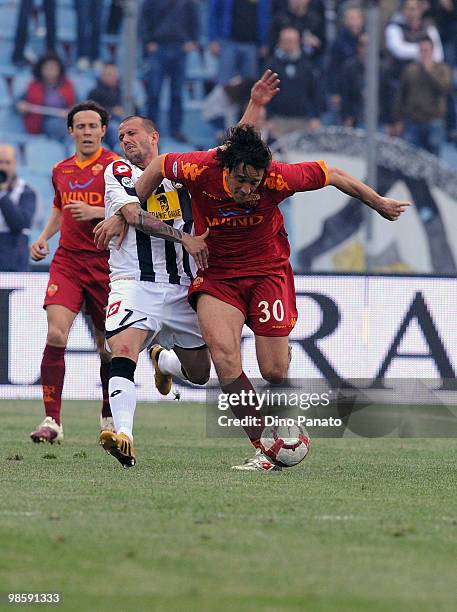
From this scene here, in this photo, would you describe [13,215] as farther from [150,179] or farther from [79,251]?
[150,179]

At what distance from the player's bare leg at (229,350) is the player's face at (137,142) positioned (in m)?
1.10

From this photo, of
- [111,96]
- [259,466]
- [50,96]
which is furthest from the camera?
[50,96]

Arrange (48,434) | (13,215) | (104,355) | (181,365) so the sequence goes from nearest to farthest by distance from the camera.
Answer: (181,365) < (48,434) < (104,355) < (13,215)

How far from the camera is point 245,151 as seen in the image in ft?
25.6

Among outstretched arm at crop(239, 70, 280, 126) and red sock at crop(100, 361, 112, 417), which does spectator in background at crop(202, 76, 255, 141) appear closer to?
red sock at crop(100, 361, 112, 417)

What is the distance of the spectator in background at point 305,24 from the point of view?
77.3 ft

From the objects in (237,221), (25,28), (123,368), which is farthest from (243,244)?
(25,28)

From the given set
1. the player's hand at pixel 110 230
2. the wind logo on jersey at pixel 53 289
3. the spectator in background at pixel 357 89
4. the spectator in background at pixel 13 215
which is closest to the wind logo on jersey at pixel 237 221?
the player's hand at pixel 110 230

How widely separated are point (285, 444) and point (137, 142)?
7.11 ft

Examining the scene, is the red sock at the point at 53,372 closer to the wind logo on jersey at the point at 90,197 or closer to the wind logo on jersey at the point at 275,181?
the wind logo on jersey at the point at 90,197

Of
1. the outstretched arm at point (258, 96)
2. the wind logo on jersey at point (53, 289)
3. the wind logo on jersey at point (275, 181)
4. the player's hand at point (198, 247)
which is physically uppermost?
Result: the outstretched arm at point (258, 96)

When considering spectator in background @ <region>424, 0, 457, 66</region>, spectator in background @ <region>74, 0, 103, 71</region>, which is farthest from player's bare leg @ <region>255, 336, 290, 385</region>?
spectator in background @ <region>424, 0, 457, 66</region>

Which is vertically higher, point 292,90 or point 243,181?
point 292,90

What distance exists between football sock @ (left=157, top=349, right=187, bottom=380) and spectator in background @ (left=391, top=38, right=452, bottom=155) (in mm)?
15186
